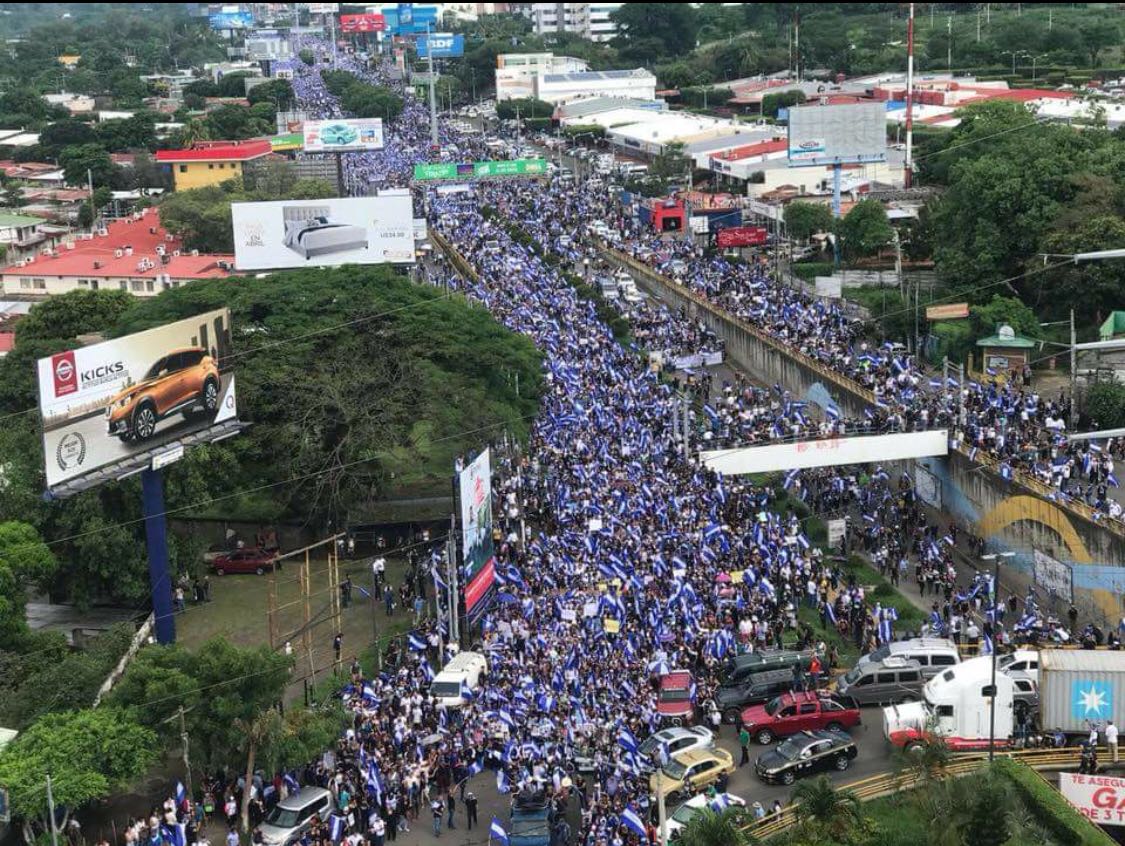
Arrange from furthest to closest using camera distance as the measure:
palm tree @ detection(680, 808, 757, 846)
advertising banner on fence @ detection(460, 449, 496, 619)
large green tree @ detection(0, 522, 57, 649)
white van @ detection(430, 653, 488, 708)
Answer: advertising banner on fence @ detection(460, 449, 496, 619), large green tree @ detection(0, 522, 57, 649), white van @ detection(430, 653, 488, 708), palm tree @ detection(680, 808, 757, 846)

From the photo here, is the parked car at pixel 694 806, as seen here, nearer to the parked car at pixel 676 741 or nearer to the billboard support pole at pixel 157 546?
the parked car at pixel 676 741

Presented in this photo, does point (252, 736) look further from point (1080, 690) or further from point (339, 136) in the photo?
point (339, 136)

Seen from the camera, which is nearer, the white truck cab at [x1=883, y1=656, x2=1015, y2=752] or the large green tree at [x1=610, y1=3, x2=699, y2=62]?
the white truck cab at [x1=883, y1=656, x2=1015, y2=752]

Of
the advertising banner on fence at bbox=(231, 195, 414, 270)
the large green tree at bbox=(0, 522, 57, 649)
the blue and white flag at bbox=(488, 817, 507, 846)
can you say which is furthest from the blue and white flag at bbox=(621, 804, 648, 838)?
the advertising banner on fence at bbox=(231, 195, 414, 270)

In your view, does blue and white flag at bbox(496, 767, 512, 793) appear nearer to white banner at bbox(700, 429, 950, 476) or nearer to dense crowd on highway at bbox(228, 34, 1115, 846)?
dense crowd on highway at bbox(228, 34, 1115, 846)

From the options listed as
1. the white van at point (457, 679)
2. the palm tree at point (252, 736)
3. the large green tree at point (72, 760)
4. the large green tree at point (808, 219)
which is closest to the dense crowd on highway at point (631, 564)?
the white van at point (457, 679)

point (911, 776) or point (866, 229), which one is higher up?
point (866, 229)

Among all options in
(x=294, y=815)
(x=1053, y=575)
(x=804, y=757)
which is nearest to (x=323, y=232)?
(x=1053, y=575)
